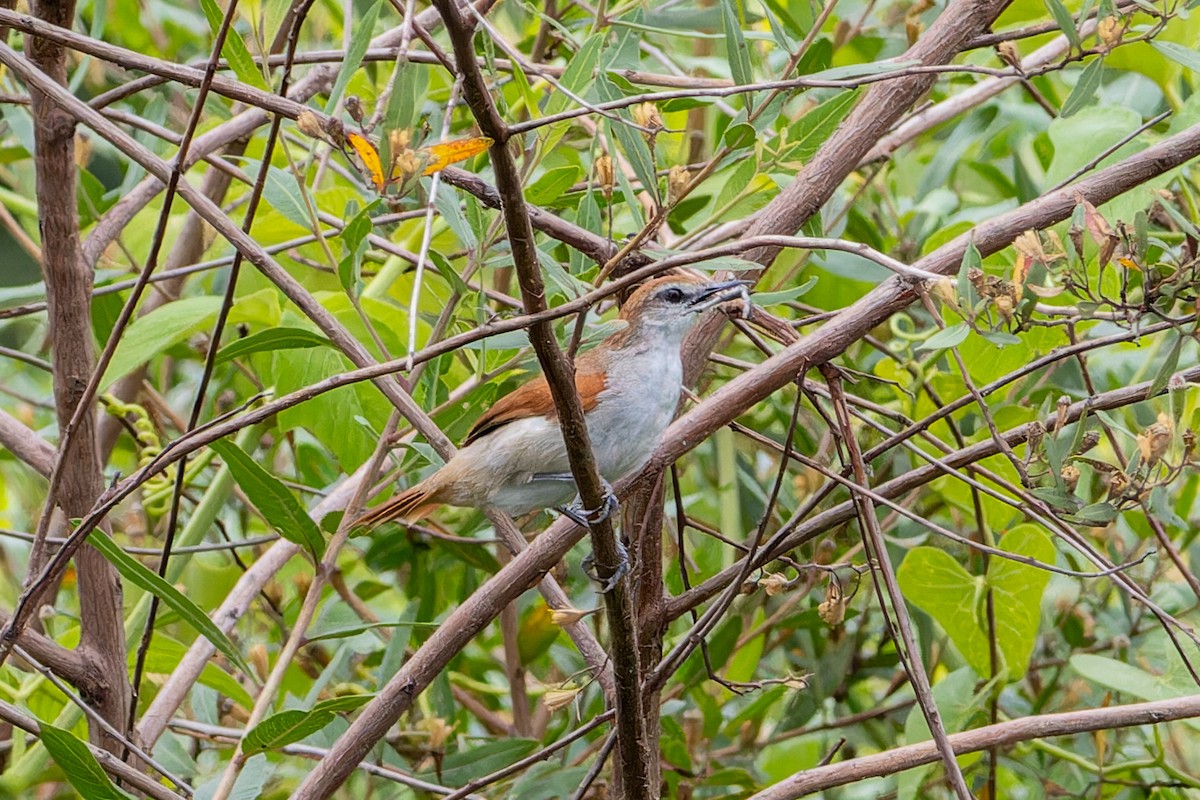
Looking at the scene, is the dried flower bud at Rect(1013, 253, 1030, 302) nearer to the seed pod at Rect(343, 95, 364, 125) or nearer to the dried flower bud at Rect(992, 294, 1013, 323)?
the dried flower bud at Rect(992, 294, 1013, 323)

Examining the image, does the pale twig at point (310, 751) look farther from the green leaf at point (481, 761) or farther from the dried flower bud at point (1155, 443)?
the dried flower bud at point (1155, 443)

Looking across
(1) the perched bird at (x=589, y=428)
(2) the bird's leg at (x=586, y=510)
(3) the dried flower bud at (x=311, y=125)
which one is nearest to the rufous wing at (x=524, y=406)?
(1) the perched bird at (x=589, y=428)

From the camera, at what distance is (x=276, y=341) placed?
6.89 feet

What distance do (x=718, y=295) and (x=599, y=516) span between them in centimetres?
71

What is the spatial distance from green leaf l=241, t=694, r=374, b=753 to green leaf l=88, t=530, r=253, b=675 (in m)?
0.13

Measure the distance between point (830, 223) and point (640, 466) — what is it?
926 millimetres

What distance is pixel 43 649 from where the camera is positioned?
2164 mm

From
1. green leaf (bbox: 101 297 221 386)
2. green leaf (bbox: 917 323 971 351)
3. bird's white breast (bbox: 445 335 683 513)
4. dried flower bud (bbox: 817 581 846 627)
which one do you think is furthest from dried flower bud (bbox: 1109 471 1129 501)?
green leaf (bbox: 101 297 221 386)

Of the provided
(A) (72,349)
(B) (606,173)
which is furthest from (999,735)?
(A) (72,349)

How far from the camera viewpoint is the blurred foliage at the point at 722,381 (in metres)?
1.94

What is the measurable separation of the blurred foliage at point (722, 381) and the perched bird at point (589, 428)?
80 mm

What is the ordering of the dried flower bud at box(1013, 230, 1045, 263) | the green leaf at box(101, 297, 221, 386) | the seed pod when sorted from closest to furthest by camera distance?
the seed pod, the dried flower bud at box(1013, 230, 1045, 263), the green leaf at box(101, 297, 221, 386)

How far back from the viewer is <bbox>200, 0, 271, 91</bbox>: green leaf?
1.86 meters

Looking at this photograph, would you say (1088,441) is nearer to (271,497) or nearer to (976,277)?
(976,277)
